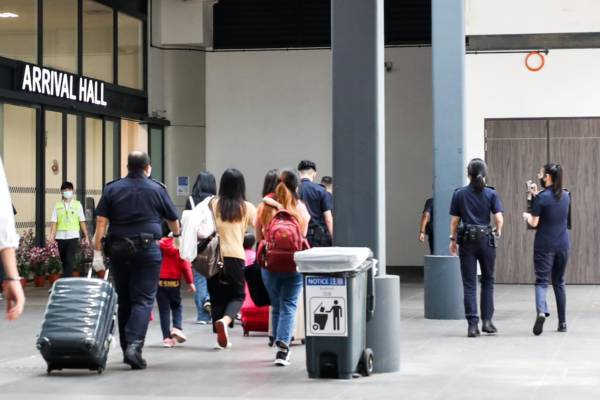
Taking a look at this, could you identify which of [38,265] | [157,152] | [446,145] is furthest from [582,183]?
[157,152]

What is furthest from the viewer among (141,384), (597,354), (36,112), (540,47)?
(36,112)

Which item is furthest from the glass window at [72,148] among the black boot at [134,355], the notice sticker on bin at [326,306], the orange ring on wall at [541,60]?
the notice sticker on bin at [326,306]

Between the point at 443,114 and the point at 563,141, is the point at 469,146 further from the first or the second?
the point at 443,114

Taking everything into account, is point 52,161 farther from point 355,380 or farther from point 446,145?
point 355,380

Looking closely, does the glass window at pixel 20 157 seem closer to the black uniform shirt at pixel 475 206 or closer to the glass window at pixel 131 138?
the glass window at pixel 131 138

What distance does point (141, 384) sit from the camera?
10.1 m

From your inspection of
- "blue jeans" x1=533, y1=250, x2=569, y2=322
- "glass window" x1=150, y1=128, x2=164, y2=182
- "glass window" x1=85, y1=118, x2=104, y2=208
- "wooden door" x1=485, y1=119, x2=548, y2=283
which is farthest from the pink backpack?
"glass window" x1=150, y1=128, x2=164, y2=182

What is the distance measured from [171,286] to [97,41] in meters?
15.3

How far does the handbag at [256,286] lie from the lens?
42.2 ft

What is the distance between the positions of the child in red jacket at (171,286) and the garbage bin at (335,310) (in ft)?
8.37

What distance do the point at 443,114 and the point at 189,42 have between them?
12869 millimetres

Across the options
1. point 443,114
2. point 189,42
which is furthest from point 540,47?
point 189,42

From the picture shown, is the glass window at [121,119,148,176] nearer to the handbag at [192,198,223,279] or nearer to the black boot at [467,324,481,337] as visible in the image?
the black boot at [467,324,481,337]

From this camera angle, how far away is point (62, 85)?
24.8 metres
